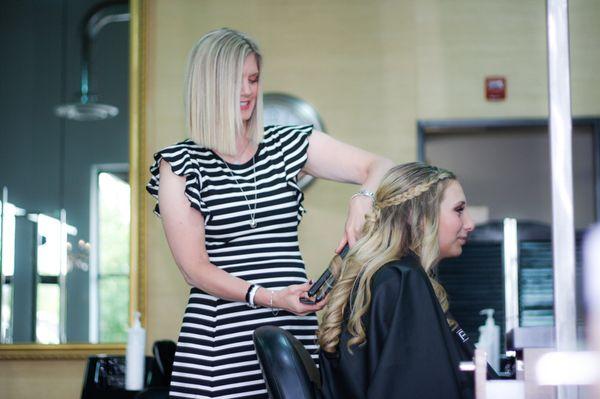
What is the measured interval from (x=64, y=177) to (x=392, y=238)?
232 cm

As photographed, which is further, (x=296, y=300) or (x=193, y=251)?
(x=193, y=251)

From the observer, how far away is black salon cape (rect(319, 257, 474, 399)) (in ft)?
5.61

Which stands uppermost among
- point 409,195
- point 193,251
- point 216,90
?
point 216,90

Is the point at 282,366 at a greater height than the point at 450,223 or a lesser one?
lesser

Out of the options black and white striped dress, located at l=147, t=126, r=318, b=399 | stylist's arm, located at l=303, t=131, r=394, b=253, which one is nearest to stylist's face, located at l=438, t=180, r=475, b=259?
stylist's arm, located at l=303, t=131, r=394, b=253

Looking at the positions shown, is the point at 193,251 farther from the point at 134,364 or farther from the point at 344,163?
the point at 134,364

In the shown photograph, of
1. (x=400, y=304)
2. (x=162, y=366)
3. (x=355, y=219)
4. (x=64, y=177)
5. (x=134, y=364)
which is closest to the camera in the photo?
(x=400, y=304)

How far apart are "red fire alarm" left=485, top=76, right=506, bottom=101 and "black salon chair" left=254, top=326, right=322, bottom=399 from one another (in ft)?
8.78

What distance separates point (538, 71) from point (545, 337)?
2.91 metres

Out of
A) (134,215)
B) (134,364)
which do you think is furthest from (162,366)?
(134,215)

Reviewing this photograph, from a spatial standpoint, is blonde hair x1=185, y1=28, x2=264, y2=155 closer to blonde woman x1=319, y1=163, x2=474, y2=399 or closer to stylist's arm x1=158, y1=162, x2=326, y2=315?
stylist's arm x1=158, y1=162, x2=326, y2=315

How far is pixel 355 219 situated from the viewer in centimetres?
191

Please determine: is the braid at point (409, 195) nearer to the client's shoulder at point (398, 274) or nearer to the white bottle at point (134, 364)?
the client's shoulder at point (398, 274)

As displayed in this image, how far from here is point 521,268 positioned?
424 cm
